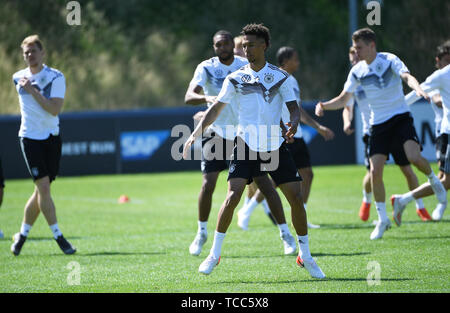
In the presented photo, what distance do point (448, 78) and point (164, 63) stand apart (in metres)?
32.8

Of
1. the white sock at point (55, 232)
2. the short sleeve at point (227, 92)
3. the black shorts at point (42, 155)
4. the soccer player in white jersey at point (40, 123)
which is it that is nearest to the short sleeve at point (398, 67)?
the short sleeve at point (227, 92)

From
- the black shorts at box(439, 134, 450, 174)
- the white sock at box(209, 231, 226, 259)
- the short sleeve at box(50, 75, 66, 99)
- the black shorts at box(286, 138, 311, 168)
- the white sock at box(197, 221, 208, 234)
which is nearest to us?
the white sock at box(209, 231, 226, 259)

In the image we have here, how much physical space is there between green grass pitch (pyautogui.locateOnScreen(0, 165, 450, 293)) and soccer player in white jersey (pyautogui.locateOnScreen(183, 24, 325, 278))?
435 millimetres

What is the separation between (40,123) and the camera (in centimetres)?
895

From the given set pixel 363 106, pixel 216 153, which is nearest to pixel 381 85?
pixel 363 106

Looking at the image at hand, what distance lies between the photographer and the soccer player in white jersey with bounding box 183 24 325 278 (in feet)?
22.8

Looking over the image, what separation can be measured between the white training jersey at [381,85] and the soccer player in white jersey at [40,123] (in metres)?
3.35

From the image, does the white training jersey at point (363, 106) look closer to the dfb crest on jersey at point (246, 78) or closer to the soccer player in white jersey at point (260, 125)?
the soccer player in white jersey at point (260, 125)

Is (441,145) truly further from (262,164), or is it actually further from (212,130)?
(262,164)

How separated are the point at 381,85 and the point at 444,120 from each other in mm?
1189

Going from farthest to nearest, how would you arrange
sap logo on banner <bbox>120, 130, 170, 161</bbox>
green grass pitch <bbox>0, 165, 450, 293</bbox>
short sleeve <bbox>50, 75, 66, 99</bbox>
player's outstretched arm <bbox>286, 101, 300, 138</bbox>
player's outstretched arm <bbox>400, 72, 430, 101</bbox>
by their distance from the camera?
1. sap logo on banner <bbox>120, 130, 170, 161</bbox>
2. short sleeve <bbox>50, 75, 66, 99</bbox>
3. player's outstretched arm <bbox>400, 72, 430, 101</bbox>
4. player's outstretched arm <bbox>286, 101, 300, 138</bbox>
5. green grass pitch <bbox>0, 165, 450, 293</bbox>

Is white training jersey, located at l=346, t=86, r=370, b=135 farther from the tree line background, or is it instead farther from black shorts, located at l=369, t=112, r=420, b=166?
the tree line background

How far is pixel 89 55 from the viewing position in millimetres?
37469

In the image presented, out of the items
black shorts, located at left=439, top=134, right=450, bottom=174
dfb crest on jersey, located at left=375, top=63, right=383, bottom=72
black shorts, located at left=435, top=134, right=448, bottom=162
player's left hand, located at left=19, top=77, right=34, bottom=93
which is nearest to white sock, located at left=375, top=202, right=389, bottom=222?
black shorts, located at left=439, top=134, right=450, bottom=174
